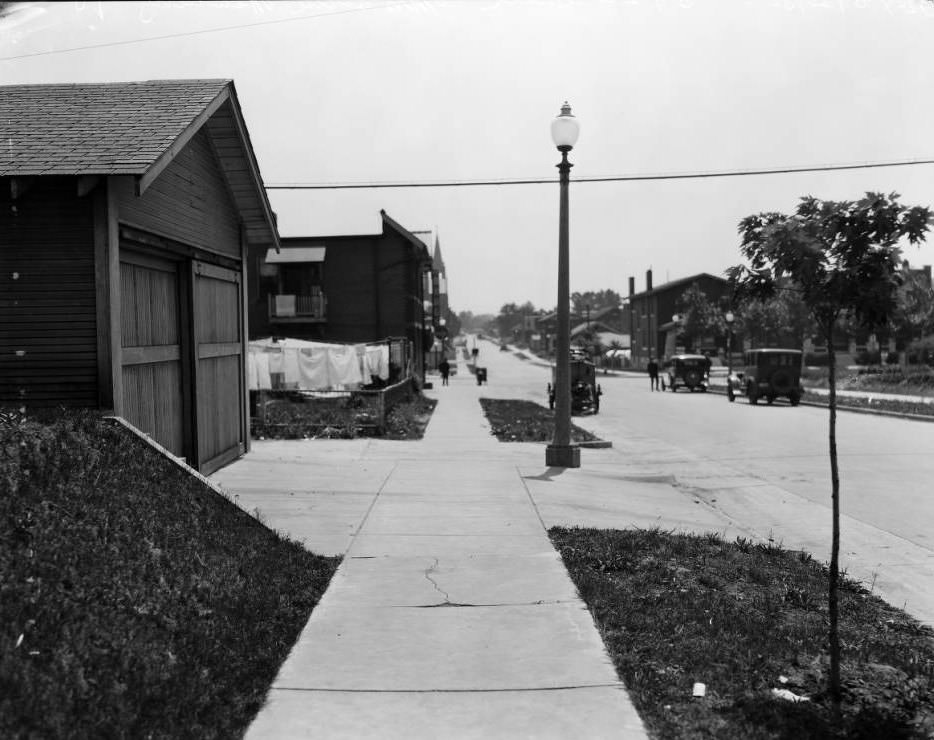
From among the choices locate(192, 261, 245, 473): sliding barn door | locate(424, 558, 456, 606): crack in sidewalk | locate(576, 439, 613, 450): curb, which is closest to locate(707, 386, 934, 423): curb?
locate(576, 439, 613, 450): curb

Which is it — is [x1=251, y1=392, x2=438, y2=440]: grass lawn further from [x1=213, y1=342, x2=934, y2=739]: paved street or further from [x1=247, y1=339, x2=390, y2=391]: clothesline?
[x1=247, y1=339, x2=390, y2=391]: clothesline

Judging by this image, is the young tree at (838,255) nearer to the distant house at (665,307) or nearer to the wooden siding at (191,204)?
the wooden siding at (191,204)

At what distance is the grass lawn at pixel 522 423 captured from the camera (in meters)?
19.7

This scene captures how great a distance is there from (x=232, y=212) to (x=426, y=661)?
37.0 feet

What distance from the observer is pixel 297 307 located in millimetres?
48500

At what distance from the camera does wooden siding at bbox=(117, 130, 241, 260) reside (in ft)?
34.5

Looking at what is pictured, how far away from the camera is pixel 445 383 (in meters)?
49.7

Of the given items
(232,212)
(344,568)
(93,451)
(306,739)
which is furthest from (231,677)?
(232,212)

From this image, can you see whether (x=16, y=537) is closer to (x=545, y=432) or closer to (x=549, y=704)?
(x=549, y=704)

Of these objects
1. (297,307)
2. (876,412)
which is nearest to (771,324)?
(297,307)

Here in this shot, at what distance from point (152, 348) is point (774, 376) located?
27824 millimetres

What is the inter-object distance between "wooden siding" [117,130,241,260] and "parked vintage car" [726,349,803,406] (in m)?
24.4

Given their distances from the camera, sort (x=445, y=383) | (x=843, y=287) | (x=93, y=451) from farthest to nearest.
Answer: (x=445, y=383) < (x=93, y=451) < (x=843, y=287)

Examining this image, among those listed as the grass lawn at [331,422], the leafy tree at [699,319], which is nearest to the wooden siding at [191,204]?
the grass lawn at [331,422]
